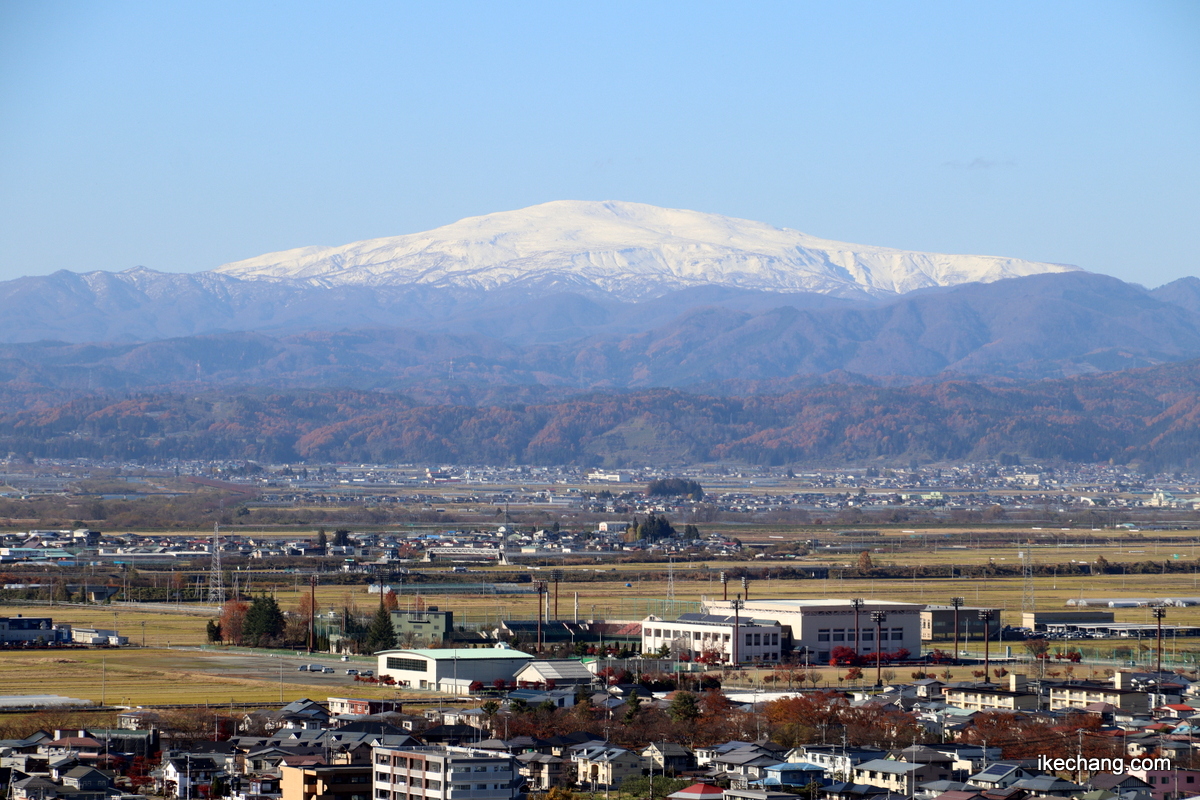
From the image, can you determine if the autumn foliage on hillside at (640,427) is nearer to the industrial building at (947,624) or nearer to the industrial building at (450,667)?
the industrial building at (947,624)

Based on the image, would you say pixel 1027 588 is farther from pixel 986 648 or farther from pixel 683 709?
pixel 683 709

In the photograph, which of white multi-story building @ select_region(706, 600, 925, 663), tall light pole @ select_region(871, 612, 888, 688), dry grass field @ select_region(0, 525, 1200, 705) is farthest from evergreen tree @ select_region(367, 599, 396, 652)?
tall light pole @ select_region(871, 612, 888, 688)

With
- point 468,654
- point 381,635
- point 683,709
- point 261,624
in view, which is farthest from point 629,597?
point 683,709

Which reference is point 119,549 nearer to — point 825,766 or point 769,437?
point 825,766

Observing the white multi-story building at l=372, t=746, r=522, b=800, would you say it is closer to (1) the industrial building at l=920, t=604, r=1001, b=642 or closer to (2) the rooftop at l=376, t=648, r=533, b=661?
(2) the rooftop at l=376, t=648, r=533, b=661

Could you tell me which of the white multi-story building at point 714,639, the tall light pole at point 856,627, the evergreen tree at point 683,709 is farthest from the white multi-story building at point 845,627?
the evergreen tree at point 683,709

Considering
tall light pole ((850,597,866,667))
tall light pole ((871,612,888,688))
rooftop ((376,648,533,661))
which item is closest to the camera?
tall light pole ((871,612,888,688))
